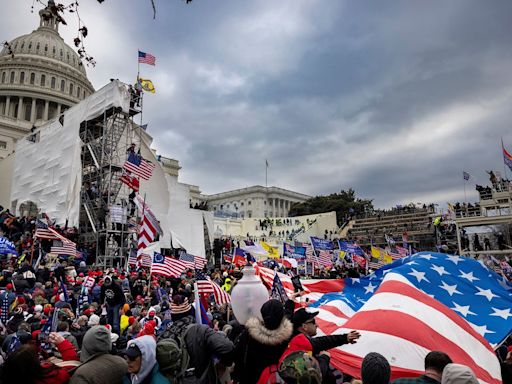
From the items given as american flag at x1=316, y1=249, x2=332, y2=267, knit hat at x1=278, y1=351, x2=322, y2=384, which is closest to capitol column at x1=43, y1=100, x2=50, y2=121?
american flag at x1=316, y1=249, x2=332, y2=267

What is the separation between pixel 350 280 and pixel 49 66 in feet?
236

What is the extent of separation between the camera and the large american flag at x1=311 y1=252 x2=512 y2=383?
168 inches

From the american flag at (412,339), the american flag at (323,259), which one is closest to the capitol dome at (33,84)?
the american flag at (323,259)

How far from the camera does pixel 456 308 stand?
6121 mm

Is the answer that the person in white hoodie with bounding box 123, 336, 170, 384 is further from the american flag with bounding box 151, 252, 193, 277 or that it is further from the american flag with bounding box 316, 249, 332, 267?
the american flag with bounding box 316, 249, 332, 267

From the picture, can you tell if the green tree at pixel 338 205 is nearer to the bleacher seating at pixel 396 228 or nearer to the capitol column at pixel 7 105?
the bleacher seating at pixel 396 228

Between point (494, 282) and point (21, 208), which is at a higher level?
point (21, 208)

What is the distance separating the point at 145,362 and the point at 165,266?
31.3 ft

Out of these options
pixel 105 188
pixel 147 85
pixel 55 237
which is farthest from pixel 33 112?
pixel 55 237

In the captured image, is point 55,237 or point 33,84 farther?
point 33,84

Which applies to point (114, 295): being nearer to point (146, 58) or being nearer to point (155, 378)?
point (155, 378)

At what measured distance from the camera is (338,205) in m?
64.0

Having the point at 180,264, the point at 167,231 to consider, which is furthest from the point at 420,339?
the point at 167,231

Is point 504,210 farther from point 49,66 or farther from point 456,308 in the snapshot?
point 49,66
